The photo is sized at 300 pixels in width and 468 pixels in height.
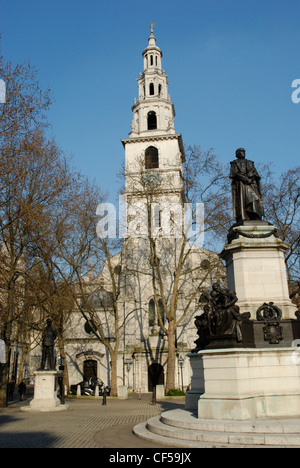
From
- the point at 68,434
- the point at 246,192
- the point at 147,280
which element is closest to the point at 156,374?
the point at 147,280

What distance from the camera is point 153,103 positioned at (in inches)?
1730

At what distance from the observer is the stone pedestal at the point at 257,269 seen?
993 centimetres

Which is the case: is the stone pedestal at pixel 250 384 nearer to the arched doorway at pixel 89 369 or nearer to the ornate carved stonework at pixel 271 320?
the ornate carved stonework at pixel 271 320

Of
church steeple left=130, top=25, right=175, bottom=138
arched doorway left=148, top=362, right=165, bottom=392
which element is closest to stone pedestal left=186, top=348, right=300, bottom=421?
arched doorway left=148, top=362, right=165, bottom=392

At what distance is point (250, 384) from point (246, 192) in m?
5.28

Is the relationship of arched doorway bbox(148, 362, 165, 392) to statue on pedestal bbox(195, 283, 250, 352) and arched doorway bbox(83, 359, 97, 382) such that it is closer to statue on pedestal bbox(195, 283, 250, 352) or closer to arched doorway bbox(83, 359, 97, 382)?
arched doorway bbox(83, 359, 97, 382)

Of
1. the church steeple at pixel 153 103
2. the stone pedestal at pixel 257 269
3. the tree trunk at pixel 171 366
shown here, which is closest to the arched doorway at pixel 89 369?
the tree trunk at pixel 171 366

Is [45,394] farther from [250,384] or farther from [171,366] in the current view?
[250,384]

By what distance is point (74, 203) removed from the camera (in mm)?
22641

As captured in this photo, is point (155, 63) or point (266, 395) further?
point (155, 63)

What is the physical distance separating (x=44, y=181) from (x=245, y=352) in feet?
45.7

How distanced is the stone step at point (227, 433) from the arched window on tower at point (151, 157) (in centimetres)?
3521
